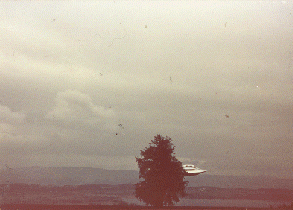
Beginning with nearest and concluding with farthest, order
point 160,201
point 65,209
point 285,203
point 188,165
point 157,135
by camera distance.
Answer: point 65,209
point 285,203
point 160,201
point 157,135
point 188,165

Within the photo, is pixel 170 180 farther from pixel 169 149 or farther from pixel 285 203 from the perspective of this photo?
pixel 285 203

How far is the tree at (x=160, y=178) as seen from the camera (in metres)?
55.9

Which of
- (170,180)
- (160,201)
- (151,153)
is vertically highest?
(151,153)

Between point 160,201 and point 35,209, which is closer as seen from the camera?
point 35,209

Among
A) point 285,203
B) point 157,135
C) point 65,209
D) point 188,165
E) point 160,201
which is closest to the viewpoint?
point 65,209

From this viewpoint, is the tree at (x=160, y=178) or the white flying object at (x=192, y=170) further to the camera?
the white flying object at (x=192, y=170)

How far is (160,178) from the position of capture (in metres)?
56.0

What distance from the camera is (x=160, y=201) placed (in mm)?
55969

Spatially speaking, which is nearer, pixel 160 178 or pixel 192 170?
pixel 160 178

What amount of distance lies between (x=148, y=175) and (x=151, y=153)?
430 cm

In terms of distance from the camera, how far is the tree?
2202 inches

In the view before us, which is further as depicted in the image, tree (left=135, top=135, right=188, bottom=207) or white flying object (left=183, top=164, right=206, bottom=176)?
white flying object (left=183, top=164, right=206, bottom=176)

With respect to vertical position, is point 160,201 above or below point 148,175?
below

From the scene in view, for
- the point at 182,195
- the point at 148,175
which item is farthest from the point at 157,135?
the point at 182,195
